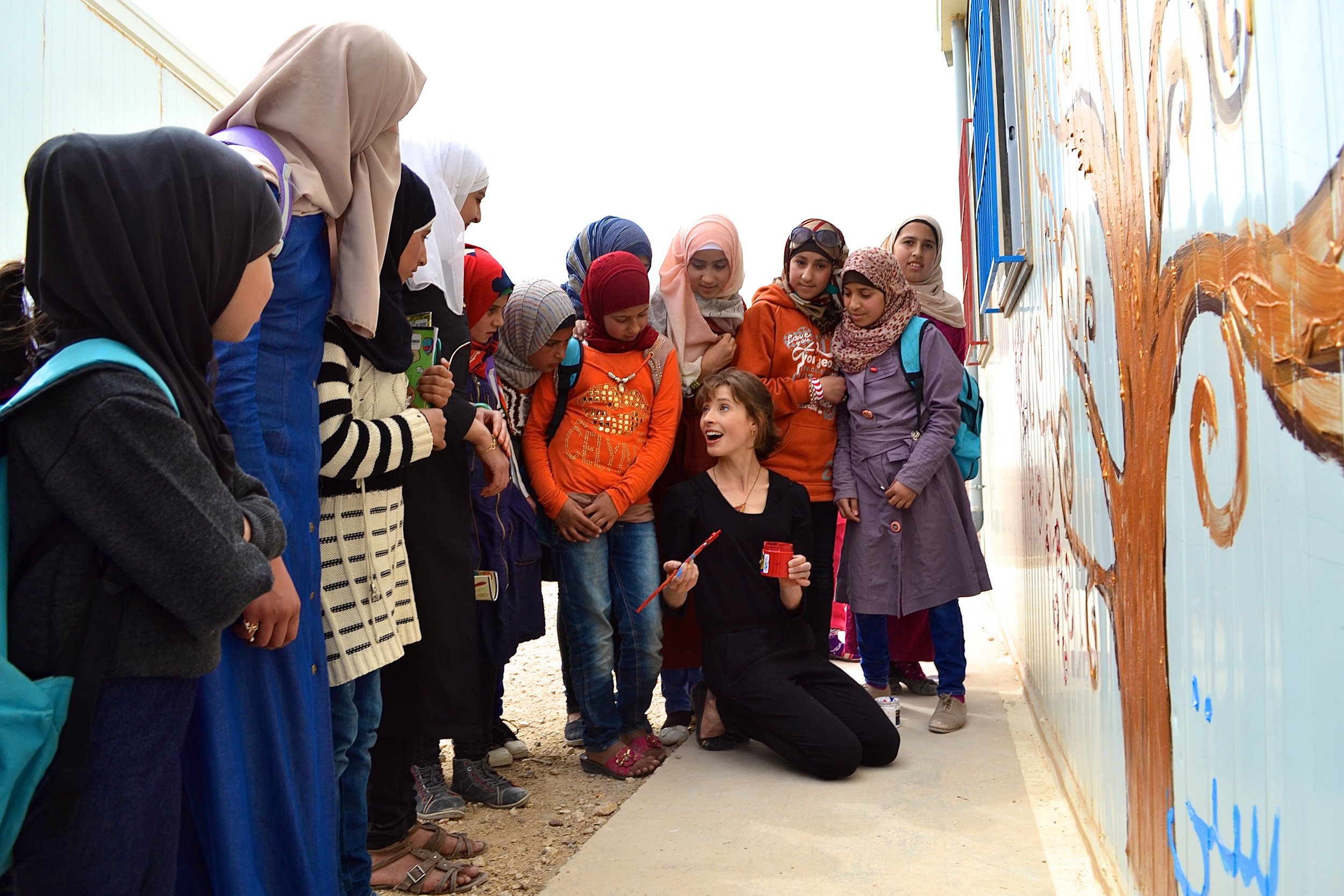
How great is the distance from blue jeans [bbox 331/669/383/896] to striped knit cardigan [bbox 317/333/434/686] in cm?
7

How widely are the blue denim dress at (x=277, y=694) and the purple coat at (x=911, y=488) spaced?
234cm

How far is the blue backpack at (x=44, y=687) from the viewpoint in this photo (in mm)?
1229

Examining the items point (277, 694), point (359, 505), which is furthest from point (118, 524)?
point (359, 505)

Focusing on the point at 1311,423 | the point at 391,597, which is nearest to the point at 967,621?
the point at 391,597

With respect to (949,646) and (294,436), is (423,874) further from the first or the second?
(949,646)

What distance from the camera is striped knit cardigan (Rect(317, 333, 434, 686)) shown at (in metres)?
2.15

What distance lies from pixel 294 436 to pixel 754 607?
79.5 inches

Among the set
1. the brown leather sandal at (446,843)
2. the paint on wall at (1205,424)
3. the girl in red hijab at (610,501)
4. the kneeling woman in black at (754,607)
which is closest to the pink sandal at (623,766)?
the girl in red hijab at (610,501)

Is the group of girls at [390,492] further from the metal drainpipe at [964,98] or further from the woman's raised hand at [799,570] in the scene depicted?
the metal drainpipe at [964,98]

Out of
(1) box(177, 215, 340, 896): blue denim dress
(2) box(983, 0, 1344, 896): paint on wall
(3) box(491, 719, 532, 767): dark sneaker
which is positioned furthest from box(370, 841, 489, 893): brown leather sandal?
(2) box(983, 0, 1344, 896): paint on wall

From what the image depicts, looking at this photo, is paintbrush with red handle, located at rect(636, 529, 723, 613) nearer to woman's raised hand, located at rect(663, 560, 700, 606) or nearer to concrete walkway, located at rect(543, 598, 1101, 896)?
woman's raised hand, located at rect(663, 560, 700, 606)

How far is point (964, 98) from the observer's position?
26.6 ft

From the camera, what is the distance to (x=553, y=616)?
801 cm

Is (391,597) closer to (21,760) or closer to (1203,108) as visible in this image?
(21,760)
